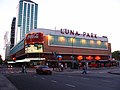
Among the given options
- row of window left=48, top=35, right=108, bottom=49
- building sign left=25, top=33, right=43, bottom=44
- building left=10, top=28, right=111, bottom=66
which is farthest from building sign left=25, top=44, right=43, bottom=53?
row of window left=48, top=35, right=108, bottom=49

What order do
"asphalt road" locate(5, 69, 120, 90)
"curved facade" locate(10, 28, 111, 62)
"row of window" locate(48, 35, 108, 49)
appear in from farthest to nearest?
1. "row of window" locate(48, 35, 108, 49)
2. "curved facade" locate(10, 28, 111, 62)
3. "asphalt road" locate(5, 69, 120, 90)

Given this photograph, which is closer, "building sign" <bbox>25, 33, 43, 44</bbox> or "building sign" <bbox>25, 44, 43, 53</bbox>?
"building sign" <bbox>25, 44, 43, 53</bbox>

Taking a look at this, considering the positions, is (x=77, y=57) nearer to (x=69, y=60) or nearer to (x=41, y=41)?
→ (x=69, y=60)

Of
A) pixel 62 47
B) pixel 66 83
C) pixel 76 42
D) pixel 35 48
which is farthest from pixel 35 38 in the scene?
pixel 66 83

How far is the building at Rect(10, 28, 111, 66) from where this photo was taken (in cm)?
9325

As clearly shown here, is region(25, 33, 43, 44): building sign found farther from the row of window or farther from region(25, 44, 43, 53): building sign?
the row of window

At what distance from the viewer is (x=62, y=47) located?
330 feet

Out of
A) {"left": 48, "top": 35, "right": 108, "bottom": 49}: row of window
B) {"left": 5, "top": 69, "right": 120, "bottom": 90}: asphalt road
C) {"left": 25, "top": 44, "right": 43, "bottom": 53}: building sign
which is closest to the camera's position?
{"left": 5, "top": 69, "right": 120, "bottom": 90}: asphalt road

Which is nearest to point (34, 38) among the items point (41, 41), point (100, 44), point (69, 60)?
point (41, 41)

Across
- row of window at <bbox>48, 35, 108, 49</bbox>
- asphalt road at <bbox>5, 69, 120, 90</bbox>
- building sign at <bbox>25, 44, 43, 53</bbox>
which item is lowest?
asphalt road at <bbox>5, 69, 120, 90</bbox>

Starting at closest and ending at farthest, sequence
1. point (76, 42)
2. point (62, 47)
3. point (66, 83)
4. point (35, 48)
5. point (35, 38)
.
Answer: point (66, 83), point (35, 48), point (35, 38), point (62, 47), point (76, 42)

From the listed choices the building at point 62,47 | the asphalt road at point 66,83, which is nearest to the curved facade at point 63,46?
the building at point 62,47

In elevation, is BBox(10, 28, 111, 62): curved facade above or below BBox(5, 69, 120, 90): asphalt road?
above

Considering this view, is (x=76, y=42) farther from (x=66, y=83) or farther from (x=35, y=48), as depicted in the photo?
(x=66, y=83)
